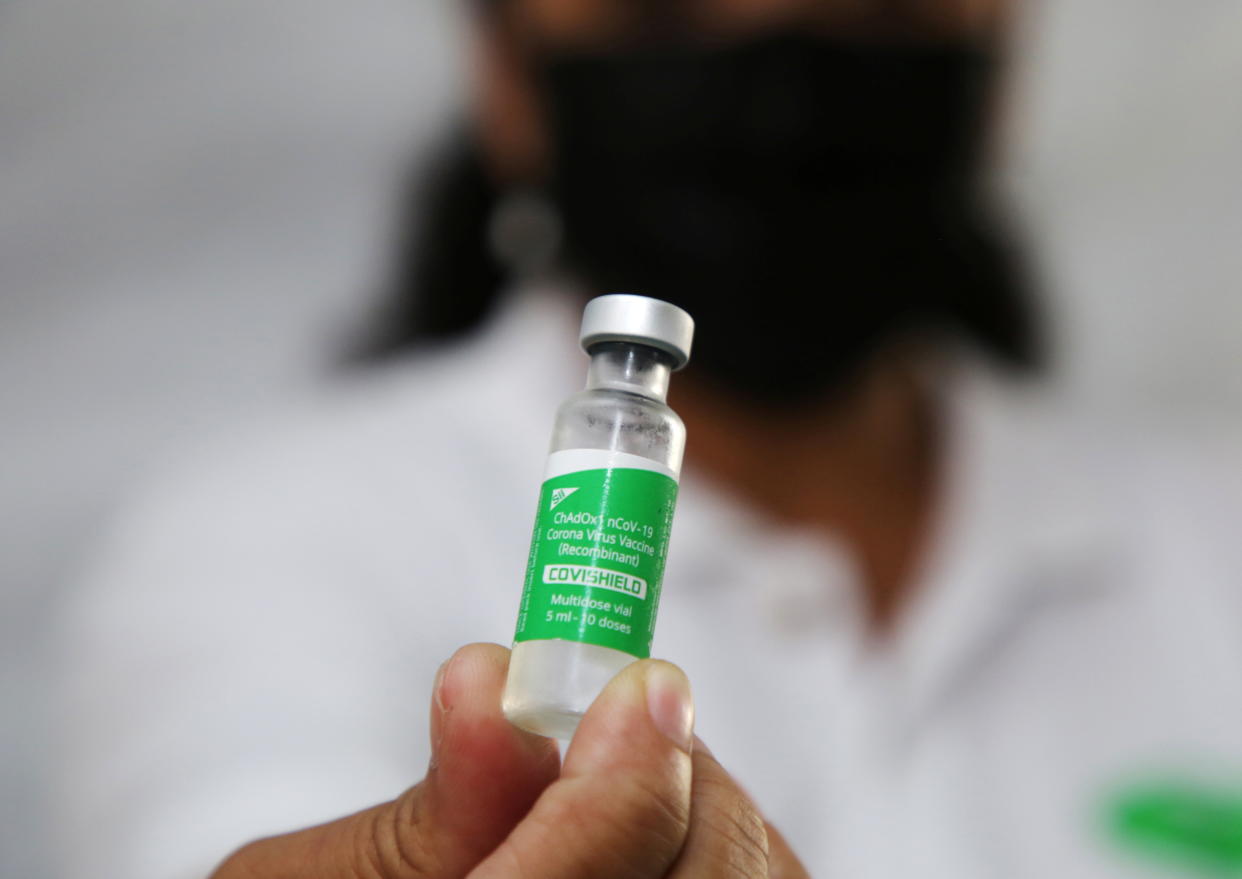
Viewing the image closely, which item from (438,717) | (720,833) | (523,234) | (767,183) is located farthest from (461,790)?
(523,234)

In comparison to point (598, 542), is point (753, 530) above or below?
above

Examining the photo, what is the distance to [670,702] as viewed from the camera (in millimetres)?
552

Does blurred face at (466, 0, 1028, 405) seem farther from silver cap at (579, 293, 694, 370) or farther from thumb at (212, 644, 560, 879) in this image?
thumb at (212, 644, 560, 879)

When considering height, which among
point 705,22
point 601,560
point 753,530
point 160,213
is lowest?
point 601,560

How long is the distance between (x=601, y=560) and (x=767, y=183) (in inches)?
37.8

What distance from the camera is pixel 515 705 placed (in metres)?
0.61

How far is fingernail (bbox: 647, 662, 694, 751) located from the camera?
55cm

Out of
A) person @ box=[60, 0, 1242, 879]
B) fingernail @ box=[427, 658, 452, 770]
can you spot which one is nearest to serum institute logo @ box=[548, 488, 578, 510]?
fingernail @ box=[427, 658, 452, 770]

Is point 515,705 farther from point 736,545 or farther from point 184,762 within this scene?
point 736,545

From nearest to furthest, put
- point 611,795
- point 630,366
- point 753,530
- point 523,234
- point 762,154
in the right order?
1. point 611,795
2. point 630,366
3. point 762,154
4. point 753,530
5. point 523,234

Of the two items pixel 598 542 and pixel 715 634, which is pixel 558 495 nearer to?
pixel 598 542

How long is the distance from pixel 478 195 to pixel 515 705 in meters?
1.32

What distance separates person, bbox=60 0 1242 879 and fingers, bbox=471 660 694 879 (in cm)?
61

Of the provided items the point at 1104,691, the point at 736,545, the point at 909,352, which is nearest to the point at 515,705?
the point at 736,545
